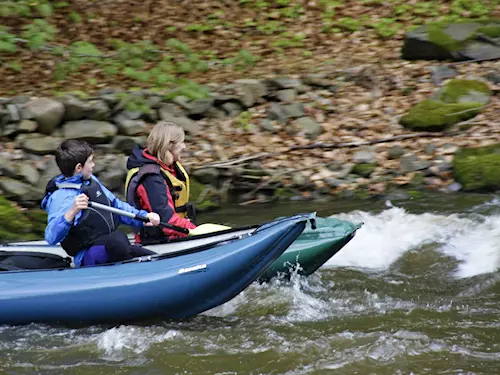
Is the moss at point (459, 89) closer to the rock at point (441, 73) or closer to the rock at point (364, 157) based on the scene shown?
the rock at point (441, 73)

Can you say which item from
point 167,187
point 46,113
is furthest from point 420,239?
point 46,113

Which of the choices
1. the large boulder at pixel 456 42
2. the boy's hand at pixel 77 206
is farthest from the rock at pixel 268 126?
the boy's hand at pixel 77 206

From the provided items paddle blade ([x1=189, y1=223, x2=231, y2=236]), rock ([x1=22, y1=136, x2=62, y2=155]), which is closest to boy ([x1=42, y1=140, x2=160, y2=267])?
paddle blade ([x1=189, y1=223, x2=231, y2=236])

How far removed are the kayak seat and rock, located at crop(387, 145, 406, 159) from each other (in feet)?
14.0

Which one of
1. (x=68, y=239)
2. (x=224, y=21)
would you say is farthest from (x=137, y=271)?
(x=224, y=21)

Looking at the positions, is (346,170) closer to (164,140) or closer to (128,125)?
(128,125)

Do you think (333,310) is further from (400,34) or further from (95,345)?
(400,34)

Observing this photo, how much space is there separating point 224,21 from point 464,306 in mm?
7237

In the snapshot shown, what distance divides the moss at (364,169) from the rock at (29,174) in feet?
10.8

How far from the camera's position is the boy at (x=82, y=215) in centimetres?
457

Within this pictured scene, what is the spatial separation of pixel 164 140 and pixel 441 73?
5492mm

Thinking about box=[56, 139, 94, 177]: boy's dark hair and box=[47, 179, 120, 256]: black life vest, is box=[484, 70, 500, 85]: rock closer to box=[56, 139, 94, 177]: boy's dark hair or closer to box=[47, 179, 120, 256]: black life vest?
box=[47, 179, 120, 256]: black life vest

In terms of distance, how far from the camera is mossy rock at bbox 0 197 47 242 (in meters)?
7.02

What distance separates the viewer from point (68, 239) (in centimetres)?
479
